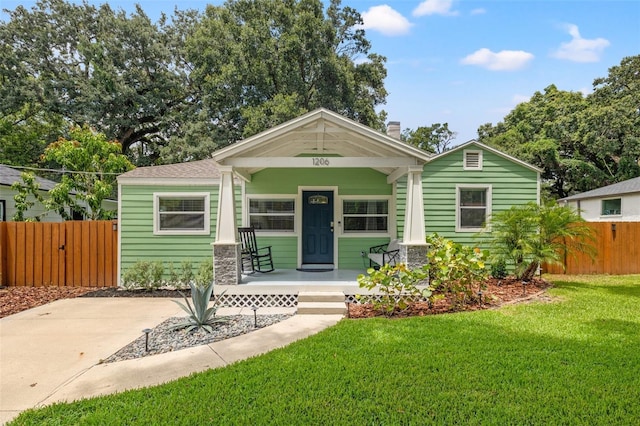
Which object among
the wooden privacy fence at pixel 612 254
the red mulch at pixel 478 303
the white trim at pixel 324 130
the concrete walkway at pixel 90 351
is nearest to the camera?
the concrete walkway at pixel 90 351

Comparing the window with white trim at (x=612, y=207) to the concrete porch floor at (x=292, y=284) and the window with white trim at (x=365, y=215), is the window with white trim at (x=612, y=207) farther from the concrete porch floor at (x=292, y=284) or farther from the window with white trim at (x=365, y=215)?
the concrete porch floor at (x=292, y=284)

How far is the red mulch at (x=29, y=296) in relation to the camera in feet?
20.7

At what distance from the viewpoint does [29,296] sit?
23.3 feet

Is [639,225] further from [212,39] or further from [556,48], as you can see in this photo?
[212,39]

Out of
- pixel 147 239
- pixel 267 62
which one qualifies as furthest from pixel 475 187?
pixel 267 62

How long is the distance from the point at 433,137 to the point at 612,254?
62.6 ft

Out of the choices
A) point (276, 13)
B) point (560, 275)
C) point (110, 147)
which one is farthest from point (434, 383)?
point (276, 13)

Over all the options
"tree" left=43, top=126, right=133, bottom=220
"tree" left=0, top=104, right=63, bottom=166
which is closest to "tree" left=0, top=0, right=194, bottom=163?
"tree" left=0, top=104, right=63, bottom=166

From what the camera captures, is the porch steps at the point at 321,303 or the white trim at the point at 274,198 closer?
the porch steps at the point at 321,303

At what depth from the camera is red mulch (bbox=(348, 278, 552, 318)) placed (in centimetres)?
553

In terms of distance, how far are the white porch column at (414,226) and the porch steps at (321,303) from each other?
148 centimetres

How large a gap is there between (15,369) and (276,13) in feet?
56.9

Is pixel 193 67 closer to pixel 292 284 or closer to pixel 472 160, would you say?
pixel 472 160

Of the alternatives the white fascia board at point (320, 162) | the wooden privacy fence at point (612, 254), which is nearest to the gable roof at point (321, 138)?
the white fascia board at point (320, 162)
